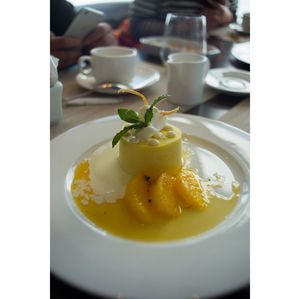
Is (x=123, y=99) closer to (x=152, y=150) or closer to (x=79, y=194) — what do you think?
(x=152, y=150)

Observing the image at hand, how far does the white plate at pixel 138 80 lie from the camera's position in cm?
137

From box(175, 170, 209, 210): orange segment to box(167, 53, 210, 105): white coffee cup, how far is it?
57 cm

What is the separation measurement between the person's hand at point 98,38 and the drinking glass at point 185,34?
0.38 metres

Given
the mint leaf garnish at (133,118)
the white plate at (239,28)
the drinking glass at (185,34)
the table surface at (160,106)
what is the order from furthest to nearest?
the white plate at (239,28) → the drinking glass at (185,34) → the table surface at (160,106) → the mint leaf garnish at (133,118)

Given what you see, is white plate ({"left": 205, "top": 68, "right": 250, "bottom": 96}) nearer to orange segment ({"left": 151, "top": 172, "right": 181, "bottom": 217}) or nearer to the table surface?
the table surface

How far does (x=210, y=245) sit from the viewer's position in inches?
23.0

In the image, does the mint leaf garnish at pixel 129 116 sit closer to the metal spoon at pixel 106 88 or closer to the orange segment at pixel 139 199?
the orange segment at pixel 139 199

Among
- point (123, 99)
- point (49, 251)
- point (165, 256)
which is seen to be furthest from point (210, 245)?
point (123, 99)

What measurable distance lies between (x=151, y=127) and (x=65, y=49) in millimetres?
974

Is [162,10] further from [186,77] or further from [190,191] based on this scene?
[190,191]

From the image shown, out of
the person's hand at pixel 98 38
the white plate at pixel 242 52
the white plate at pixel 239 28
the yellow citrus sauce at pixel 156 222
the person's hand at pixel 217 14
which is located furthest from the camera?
the person's hand at pixel 217 14

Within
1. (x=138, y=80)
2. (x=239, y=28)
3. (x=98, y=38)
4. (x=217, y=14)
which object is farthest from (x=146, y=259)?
(x=217, y=14)

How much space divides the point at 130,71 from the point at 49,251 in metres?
0.99

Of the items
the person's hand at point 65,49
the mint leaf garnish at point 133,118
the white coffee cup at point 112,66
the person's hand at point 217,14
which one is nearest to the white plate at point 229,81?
the white coffee cup at point 112,66
